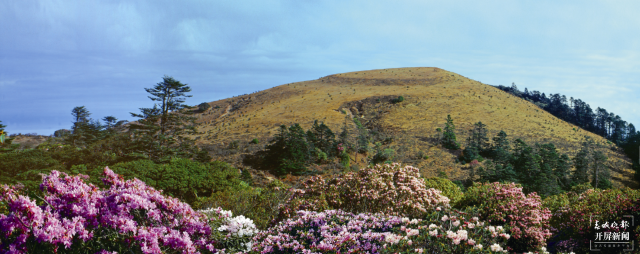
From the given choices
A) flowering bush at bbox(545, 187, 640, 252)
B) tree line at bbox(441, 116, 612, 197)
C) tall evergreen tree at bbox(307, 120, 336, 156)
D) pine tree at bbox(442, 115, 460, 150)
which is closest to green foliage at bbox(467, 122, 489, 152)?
tree line at bbox(441, 116, 612, 197)

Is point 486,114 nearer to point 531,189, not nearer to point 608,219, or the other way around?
point 531,189

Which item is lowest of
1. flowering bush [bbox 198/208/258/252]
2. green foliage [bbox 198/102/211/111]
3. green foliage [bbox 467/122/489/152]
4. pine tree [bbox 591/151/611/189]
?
pine tree [bbox 591/151/611/189]

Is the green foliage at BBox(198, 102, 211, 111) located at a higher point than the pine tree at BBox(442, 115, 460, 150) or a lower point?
higher

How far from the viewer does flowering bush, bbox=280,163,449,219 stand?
322 inches

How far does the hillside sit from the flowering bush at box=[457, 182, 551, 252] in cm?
2582

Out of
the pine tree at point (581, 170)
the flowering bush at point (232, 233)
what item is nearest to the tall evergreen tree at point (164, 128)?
the flowering bush at point (232, 233)

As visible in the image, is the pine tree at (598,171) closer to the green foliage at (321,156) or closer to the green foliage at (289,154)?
the green foliage at (321,156)

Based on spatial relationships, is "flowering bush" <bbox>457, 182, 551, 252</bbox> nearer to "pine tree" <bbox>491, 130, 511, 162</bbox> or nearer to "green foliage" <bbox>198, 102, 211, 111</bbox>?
"pine tree" <bbox>491, 130, 511, 162</bbox>

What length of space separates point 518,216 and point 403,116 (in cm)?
4764

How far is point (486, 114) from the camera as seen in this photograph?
54531mm

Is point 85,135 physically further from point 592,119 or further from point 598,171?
point 592,119

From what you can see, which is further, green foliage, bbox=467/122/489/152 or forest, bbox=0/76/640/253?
green foliage, bbox=467/122/489/152

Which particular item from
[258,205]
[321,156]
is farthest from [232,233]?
[321,156]
